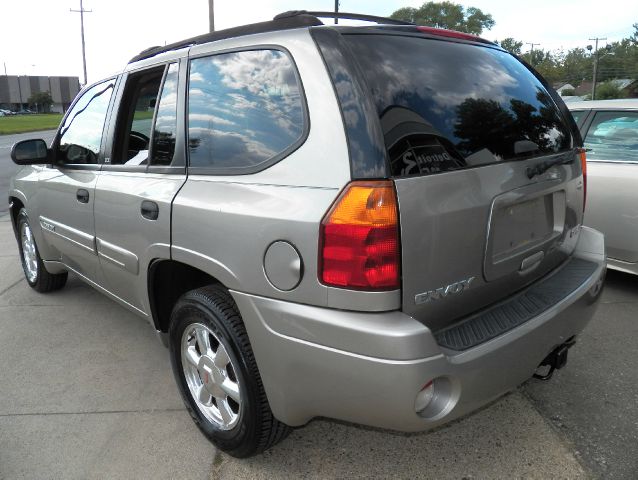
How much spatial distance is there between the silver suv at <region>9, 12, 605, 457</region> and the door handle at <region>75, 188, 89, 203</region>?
23.1 inches

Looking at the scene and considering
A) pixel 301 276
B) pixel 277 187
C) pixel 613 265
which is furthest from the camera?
pixel 613 265

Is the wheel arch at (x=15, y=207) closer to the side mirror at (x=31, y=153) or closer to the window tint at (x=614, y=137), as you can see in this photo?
the side mirror at (x=31, y=153)

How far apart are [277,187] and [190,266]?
71cm

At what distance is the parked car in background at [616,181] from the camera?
13.7 feet

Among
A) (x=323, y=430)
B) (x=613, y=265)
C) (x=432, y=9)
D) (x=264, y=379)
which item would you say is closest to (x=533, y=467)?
(x=323, y=430)

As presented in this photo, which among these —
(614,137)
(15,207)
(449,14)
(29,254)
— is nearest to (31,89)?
(449,14)

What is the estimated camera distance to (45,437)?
2641 mm

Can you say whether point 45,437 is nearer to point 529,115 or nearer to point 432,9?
point 529,115

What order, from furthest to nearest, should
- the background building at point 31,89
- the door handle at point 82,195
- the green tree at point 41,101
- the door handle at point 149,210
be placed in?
the background building at point 31,89 → the green tree at point 41,101 → the door handle at point 82,195 → the door handle at point 149,210

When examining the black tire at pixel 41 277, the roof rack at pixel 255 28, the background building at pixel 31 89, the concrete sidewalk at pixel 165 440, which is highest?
the background building at pixel 31 89

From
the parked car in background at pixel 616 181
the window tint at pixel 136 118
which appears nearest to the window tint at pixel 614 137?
the parked car in background at pixel 616 181

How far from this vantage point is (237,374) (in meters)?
2.17

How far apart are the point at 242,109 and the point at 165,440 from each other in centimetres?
164

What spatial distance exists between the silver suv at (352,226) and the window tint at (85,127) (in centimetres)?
68
